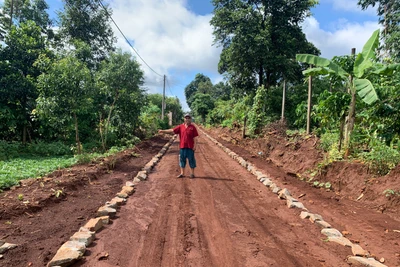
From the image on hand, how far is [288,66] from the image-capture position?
19141 mm

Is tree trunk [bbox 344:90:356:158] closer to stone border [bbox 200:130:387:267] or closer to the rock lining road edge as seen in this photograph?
stone border [bbox 200:130:387:267]

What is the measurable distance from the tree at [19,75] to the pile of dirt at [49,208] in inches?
255

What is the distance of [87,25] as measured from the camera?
66.8 ft

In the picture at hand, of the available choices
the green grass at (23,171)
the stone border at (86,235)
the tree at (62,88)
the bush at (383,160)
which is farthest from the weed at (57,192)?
the bush at (383,160)

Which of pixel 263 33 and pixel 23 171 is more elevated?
pixel 263 33

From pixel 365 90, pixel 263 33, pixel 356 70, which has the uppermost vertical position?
pixel 263 33

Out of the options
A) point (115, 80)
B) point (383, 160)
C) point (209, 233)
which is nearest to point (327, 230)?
point (209, 233)

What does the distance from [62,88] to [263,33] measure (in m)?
14.1

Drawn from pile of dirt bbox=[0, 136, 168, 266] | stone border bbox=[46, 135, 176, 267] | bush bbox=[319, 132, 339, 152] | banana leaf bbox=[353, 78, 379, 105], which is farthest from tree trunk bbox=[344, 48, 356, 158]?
pile of dirt bbox=[0, 136, 168, 266]

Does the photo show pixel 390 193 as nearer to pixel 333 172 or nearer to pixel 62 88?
pixel 333 172

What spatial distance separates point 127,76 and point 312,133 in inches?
352

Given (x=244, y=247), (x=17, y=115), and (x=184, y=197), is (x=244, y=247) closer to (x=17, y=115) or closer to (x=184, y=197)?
(x=184, y=197)

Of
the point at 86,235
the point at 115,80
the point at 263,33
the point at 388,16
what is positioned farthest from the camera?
the point at 388,16

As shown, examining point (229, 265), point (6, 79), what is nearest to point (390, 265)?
point (229, 265)
